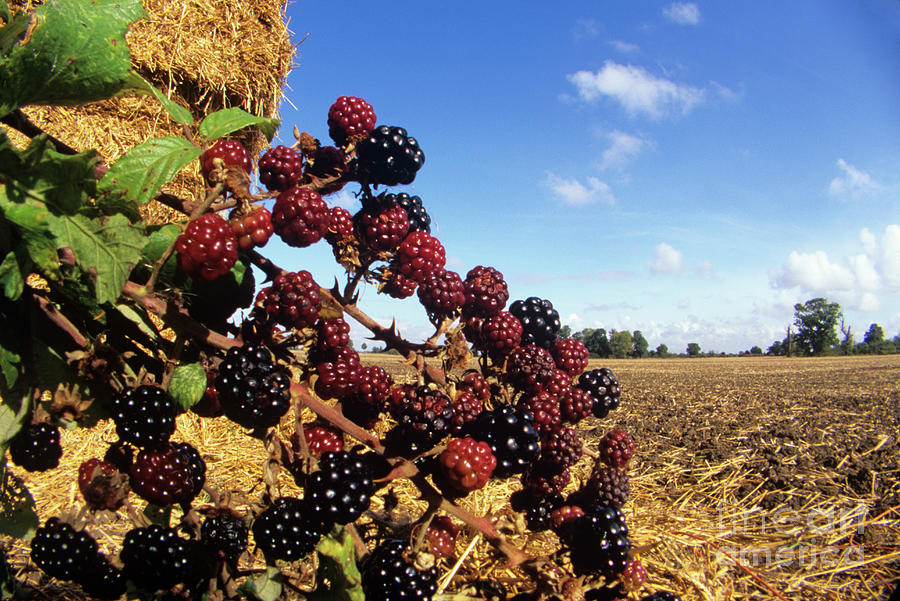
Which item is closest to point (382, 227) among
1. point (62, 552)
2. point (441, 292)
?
point (441, 292)

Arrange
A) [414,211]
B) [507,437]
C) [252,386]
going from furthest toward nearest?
[414,211] < [507,437] < [252,386]

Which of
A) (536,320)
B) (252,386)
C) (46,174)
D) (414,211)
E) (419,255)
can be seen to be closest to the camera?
(46,174)

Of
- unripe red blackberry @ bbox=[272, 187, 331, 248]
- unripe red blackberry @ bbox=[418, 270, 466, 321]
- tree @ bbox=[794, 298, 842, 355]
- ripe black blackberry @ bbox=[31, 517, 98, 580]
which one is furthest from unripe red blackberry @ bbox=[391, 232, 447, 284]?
tree @ bbox=[794, 298, 842, 355]

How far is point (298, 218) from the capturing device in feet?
3.75

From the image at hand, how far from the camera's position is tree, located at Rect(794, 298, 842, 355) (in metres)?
75.4

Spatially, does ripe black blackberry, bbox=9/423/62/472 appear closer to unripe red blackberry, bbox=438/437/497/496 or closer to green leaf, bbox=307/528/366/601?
green leaf, bbox=307/528/366/601

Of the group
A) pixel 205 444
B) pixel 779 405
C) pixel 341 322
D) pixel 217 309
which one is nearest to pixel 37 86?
pixel 217 309

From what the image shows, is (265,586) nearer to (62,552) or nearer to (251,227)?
(62,552)

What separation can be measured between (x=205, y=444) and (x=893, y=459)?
18.1ft

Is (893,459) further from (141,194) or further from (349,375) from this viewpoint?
(141,194)

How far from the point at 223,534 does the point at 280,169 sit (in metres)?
0.86

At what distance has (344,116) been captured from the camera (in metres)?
1.38

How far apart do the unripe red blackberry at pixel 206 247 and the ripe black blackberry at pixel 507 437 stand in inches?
27.3

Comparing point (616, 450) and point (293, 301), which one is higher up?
point (293, 301)
